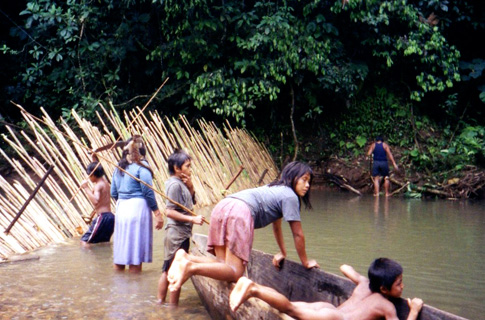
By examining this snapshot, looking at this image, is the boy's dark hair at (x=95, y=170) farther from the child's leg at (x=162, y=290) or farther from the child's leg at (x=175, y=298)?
the child's leg at (x=175, y=298)

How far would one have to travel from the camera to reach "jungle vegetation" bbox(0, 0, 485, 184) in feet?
40.5

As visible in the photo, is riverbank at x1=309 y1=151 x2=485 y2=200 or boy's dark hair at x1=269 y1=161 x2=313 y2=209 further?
riverbank at x1=309 y1=151 x2=485 y2=200

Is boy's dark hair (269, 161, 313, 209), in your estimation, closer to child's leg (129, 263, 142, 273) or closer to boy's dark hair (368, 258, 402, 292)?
boy's dark hair (368, 258, 402, 292)

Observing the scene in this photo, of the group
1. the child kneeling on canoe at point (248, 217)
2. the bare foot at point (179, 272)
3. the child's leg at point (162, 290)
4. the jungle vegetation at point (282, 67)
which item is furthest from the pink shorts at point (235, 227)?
the jungle vegetation at point (282, 67)

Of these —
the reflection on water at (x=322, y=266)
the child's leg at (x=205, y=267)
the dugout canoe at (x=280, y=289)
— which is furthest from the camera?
the reflection on water at (x=322, y=266)

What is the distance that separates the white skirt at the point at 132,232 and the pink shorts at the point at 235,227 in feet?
5.40

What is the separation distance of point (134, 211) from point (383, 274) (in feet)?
8.68

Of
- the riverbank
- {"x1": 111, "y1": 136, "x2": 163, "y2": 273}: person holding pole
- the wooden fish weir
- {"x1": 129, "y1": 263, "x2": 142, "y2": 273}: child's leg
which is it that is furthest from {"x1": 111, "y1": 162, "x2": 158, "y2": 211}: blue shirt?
the riverbank

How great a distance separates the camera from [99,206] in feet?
22.5

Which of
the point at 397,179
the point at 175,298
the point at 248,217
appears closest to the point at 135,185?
the point at 175,298

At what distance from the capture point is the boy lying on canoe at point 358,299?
3164 millimetres

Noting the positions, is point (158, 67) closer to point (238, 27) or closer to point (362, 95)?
point (238, 27)

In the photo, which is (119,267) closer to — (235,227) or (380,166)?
(235,227)

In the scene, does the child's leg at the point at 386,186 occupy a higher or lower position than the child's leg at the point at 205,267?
lower
